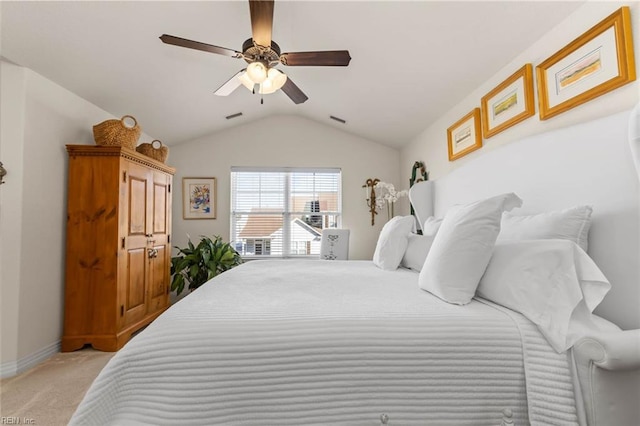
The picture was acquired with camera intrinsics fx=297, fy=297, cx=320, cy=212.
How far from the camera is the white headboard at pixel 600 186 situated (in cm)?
112

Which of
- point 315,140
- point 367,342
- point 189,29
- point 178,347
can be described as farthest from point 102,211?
point 315,140

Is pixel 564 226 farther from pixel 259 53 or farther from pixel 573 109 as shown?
pixel 259 53

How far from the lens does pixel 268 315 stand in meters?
1.01

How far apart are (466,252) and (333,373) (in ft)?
2.35

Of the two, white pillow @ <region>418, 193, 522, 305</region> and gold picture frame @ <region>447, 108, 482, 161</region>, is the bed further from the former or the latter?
gold picture frame @ <region>447, 108, 482, 161</region>

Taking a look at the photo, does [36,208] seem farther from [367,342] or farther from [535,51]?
[535,51]

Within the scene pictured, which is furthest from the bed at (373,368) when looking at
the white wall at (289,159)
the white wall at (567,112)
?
the white wall at (289,159)

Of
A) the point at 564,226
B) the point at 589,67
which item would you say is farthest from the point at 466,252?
the point at 589,67

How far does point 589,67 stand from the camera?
146cm

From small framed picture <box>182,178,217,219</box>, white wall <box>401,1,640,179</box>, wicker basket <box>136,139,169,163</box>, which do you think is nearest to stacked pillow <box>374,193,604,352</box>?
white wall <box>401,1,640,179</box>

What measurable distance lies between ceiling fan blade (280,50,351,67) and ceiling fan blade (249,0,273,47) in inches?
6.3

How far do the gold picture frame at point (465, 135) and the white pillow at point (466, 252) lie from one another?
55.1 inches

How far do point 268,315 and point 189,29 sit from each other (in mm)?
2297

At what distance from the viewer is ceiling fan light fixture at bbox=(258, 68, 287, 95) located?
1951 millimetres
